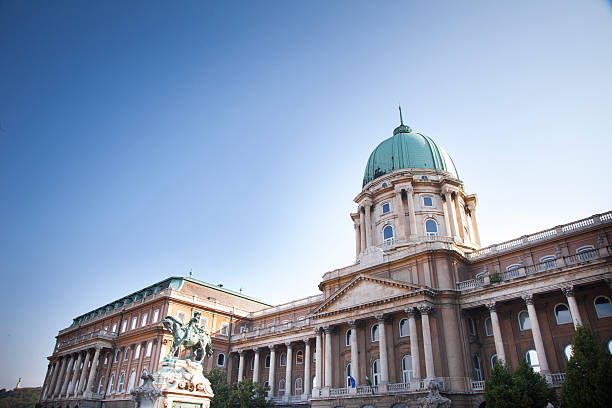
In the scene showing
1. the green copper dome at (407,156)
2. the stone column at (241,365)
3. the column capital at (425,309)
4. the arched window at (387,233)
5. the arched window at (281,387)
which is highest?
the green copper dome at (407,156)

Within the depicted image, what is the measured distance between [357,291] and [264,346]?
1760cm

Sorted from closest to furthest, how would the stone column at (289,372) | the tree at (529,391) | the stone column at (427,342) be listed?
the tree at (529,391) → the stone column at (427,342) → the stone column at (289,372)

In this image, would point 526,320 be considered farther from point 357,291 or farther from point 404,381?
point 357,291

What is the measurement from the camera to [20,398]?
382 feet

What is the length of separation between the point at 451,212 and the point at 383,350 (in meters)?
20.0

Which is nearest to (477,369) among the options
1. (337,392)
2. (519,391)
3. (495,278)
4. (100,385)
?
(495,278)

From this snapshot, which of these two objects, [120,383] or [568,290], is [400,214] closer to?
[568,290]

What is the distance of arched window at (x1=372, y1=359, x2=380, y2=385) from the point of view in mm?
38856

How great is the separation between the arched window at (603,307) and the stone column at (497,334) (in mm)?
6783

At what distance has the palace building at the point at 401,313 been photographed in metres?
32.7

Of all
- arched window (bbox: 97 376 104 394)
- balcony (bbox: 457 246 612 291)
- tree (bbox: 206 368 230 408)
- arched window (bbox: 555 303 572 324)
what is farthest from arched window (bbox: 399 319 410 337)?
arched window (bbox: 97 376 104 394)

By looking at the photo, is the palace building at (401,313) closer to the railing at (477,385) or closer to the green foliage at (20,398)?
the railing at (477,385)

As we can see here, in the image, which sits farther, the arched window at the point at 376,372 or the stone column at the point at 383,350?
the arched window at the point at 376,372

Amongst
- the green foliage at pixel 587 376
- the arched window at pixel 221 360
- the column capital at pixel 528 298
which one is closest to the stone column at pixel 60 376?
the arched window at pixel 221 360
